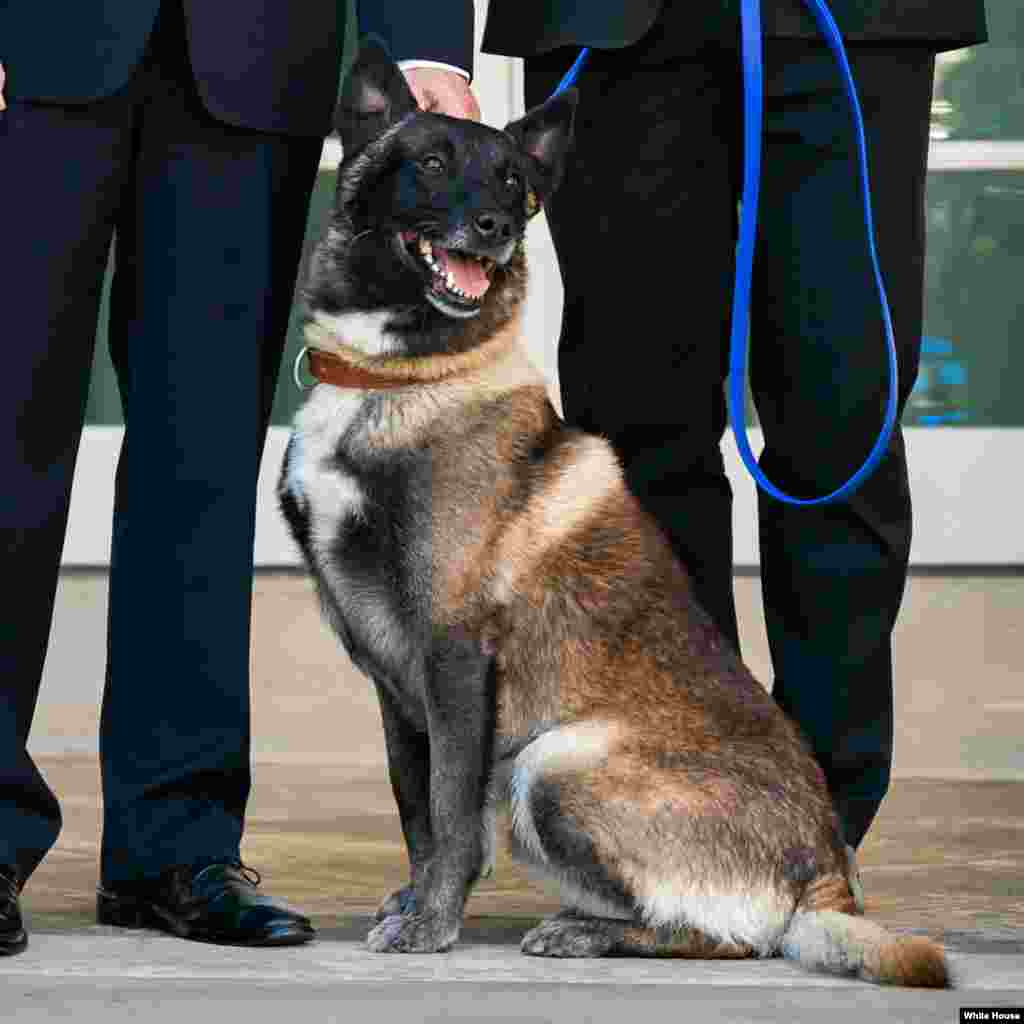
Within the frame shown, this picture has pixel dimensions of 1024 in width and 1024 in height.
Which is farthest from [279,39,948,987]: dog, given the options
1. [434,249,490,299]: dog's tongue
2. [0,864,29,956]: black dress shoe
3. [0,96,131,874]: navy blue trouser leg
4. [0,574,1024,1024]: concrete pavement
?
[0,864,29,956]: black dress shoe

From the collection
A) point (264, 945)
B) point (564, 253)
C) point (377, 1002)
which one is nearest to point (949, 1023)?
point (377, 1002)

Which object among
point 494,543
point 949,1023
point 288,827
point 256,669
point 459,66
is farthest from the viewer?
point 256,669

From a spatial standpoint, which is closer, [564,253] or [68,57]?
[68,57]

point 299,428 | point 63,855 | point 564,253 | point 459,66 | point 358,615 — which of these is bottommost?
point 63,855

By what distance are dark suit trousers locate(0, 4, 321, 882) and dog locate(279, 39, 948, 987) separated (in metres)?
0.14

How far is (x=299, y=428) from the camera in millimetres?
3412

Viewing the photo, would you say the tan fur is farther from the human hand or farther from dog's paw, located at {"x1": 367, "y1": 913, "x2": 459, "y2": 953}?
the human hand

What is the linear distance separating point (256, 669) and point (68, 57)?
9.86 ft

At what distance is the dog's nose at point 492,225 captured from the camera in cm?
331

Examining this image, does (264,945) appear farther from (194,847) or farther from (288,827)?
(288,827)

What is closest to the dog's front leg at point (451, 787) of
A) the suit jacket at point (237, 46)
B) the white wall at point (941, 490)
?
the suit jacket at point (237, 46)

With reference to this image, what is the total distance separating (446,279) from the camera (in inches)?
132

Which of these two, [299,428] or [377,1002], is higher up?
[299,428]

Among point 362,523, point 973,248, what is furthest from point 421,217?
point 973,248
